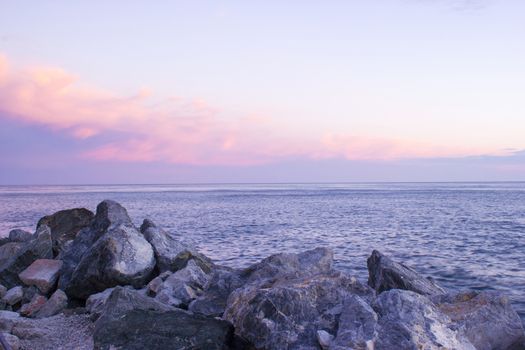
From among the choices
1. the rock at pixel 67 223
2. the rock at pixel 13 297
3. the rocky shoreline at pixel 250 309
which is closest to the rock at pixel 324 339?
the rocky shoreline at pixel 250 309

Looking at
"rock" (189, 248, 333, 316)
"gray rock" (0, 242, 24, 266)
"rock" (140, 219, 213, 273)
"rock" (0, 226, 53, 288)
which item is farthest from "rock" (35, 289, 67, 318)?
"gray rock" (0, 242, 24, 266)

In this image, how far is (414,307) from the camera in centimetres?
769

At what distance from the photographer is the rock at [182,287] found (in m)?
11.6

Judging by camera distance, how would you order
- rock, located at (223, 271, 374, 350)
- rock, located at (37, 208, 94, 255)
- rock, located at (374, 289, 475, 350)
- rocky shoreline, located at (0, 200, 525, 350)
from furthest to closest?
rock, located at (37, 208, 94, 255), rock, located at (223, 271, 374, 350), rocky shoreline, located at (0, 200, 525, 350), rock, located at (374, 289, 475, 350)

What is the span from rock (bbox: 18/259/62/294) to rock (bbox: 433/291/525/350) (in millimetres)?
11328

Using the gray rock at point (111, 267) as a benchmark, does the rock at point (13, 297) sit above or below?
below

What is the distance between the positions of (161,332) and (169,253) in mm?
7079

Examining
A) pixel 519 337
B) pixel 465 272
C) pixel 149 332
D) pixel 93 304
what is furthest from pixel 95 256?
pixel 465 272

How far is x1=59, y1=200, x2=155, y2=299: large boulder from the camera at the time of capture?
13664 mm

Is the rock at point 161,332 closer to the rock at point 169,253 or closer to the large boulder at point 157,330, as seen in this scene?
the large boulder at point 157,330

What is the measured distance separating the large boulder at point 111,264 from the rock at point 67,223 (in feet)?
17.1

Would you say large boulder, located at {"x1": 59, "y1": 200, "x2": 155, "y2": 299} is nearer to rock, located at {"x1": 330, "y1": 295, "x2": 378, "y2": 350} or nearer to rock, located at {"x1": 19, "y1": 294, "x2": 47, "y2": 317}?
rock, located at {"x1": 19, "y1": 294, "x2": 47, "y2": 317}

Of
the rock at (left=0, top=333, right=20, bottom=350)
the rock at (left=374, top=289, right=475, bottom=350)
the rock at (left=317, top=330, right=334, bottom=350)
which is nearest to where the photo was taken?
the rock at (left=374, top=289, right=475, bottom=350)

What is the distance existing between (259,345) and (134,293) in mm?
3259
